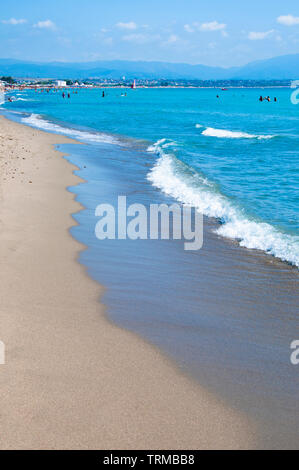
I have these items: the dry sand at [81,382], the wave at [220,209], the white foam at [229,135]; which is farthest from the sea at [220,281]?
the white foam at [229,135]

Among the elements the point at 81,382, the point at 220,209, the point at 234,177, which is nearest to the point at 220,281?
the point at 81,382

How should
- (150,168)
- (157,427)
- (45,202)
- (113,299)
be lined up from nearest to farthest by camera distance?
(157,427)
(113,299)
(45,202)
(150,168)

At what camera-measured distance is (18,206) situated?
12430 mm

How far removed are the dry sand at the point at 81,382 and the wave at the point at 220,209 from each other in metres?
4.34

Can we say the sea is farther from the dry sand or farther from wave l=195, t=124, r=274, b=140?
wave l=195, t=124, r=274, b=140

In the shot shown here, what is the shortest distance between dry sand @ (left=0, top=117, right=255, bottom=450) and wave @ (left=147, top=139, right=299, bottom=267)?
434 centimetres

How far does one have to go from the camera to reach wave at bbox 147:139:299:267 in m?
10.2

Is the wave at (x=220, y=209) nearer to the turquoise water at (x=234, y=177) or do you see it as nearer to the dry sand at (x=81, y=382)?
the turquoise water at (x=234, y=177)

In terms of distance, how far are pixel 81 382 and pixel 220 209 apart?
30.4 ft

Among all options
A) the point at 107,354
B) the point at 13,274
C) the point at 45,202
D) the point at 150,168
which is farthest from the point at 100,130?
the point at 107,354
